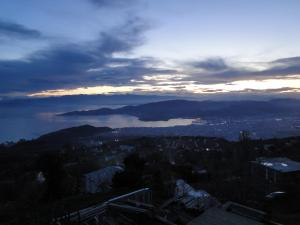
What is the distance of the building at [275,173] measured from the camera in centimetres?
1808

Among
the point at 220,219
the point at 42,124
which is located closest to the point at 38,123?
the point at 42,124

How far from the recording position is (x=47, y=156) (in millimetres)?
19516

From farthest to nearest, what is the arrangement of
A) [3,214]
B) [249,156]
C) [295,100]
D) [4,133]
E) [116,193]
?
[295,100], [4,133], [249,156], [116,193], [3,214]

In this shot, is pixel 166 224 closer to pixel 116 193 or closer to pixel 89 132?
pixel 116 193

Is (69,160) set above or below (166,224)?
below

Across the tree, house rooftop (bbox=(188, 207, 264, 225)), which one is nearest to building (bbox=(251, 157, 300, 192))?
house rooftop (bbox=(188, 207, 264, 225))

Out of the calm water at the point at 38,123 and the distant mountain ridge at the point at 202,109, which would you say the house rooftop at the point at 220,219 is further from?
the distant mountain ridge at the point at 202,109

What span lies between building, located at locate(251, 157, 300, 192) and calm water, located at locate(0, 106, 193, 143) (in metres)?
60.5

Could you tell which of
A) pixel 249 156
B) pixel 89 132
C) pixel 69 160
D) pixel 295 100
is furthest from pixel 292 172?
pixel 295 100

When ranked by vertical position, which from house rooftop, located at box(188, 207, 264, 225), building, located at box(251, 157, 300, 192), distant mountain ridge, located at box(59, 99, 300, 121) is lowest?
building, located at box(251, 157, 300, 192)

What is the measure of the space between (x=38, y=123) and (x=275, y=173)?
84.1m

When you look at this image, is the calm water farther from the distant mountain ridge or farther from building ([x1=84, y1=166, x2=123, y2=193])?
building ([x1=84, y1=166, x2=123, y2=193])

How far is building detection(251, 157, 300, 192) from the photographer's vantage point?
18.1 m

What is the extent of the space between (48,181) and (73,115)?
96328 mm
